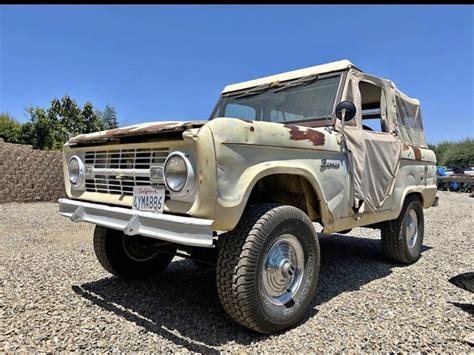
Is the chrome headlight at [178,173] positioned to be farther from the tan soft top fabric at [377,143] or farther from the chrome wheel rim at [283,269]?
the tan soft top fabric at [377,143]

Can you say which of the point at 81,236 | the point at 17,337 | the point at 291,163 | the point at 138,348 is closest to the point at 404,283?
the point at 291,163

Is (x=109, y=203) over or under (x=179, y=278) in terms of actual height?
over

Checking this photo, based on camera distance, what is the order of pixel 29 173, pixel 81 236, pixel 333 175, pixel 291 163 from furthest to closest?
1. pixel 29 173
2. pixel 81 236
3. pixel 333 175
4. pixel 291 163

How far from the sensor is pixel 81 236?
646cm

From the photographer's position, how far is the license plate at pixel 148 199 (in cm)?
249

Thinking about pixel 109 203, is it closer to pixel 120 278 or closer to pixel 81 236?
pixel 120 278

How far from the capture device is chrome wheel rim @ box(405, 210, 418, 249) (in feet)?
15.8

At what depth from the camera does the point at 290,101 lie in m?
3.83

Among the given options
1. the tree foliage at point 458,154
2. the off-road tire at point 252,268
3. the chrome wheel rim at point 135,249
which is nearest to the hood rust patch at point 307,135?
the off-road tire at point 252,268

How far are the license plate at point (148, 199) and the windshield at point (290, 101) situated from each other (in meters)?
1.79

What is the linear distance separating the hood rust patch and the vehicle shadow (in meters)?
1.46

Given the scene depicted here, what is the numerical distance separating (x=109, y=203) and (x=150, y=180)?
571 mm

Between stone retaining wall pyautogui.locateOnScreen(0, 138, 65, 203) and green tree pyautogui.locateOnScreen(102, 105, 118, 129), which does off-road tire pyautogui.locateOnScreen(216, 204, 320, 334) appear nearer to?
stone retaining wall pyautogui.locateOnScreen(0, 138, 65, 203)

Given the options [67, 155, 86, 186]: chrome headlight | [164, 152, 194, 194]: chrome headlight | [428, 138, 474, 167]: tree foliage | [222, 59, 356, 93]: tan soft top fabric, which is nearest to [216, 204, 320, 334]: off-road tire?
[164, 152, 194, 194]: chrome headlight
